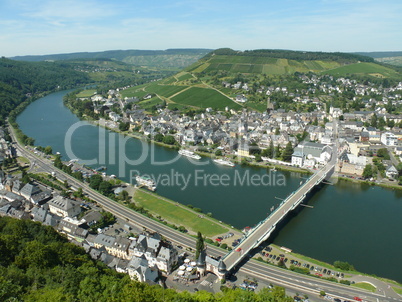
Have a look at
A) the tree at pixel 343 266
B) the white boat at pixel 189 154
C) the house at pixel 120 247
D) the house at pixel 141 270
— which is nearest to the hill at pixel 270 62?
the white boat at pixel 189 154

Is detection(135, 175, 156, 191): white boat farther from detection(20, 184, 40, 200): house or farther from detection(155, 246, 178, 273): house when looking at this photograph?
detection(155, 246, 178, 273): house

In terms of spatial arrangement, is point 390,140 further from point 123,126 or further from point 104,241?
point 123,126

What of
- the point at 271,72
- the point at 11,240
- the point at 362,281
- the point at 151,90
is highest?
the point at 271,72

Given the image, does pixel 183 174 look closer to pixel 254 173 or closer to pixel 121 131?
pixel 254 173

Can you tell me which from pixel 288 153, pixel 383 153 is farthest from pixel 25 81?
pixel 383 153

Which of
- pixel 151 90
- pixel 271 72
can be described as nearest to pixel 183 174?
pixel 151 90

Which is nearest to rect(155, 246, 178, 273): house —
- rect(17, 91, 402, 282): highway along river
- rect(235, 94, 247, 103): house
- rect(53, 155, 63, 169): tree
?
rect(17, 91, 402, 282): highway along river
